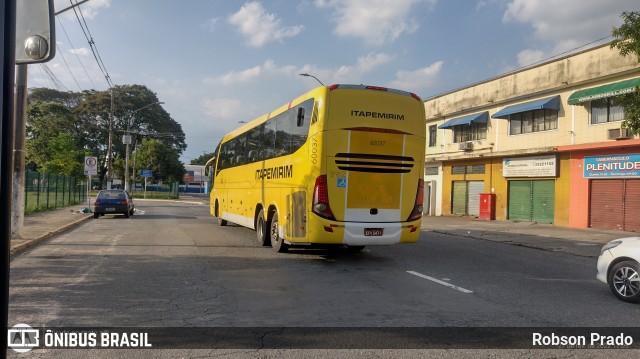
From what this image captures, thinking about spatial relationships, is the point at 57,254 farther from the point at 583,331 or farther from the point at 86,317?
the point at 583,331

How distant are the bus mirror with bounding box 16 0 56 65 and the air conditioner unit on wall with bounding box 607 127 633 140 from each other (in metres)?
21.4

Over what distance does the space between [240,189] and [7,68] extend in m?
13.6

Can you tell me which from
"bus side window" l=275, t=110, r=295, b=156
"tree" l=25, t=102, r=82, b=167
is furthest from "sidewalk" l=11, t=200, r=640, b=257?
"tree" l=25, t=102, r=82, b=167

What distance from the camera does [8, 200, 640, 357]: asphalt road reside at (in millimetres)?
5578

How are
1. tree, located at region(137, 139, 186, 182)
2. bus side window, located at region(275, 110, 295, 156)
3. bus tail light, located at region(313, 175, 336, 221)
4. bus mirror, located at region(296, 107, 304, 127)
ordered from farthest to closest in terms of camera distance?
1. tree, located at region(137, 139, 186, 182)
2. bus side window, located at region(275, 110, 295, 156)
3. bus mirror, located at region(296, 107, 304, 127)
4. bus tail light, located at region(313, 175, 336, 221)

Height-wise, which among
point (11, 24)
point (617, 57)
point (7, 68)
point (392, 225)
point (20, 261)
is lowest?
point (20, 261)

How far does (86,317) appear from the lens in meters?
5.53

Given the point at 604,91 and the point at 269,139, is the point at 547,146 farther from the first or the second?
the point at 269,139

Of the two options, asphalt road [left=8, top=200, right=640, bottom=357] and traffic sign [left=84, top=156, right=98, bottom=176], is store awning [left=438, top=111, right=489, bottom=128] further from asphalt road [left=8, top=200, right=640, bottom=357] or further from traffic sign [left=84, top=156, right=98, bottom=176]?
traffic sign [left=84, top=156, right=98, bottom=176]

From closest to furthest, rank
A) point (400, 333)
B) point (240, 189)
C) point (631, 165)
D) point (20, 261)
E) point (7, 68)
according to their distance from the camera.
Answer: point (7, 68)
point (400, 333)
point (20, 261)
point (240, 189)
point (631, 165)

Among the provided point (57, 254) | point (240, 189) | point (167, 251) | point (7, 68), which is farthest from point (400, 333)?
point (240, 189)

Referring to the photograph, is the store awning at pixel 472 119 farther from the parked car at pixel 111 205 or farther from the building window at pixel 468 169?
the parked car at pixel 111 205

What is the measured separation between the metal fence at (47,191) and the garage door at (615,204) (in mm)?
24389

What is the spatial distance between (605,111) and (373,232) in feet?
52.3
